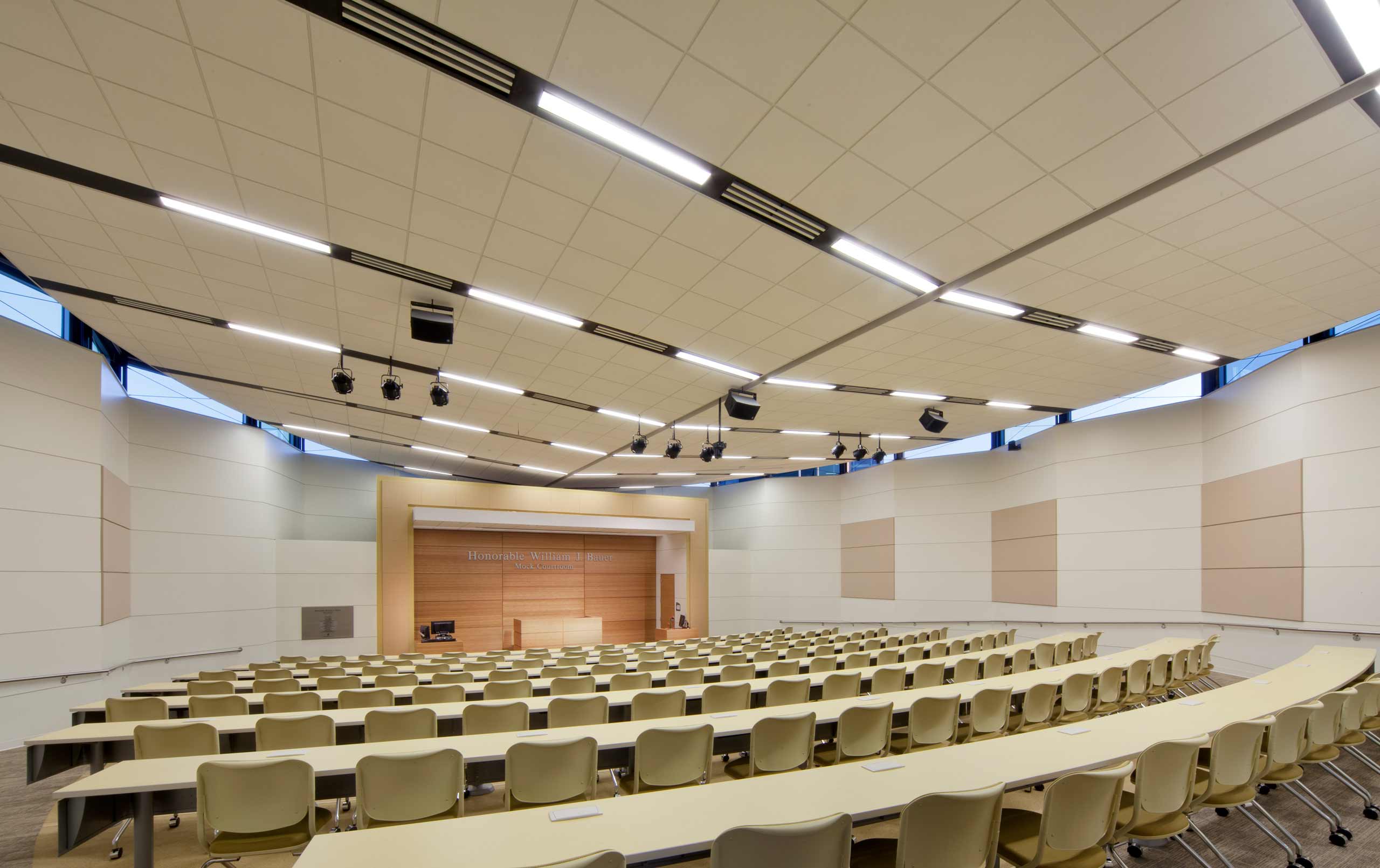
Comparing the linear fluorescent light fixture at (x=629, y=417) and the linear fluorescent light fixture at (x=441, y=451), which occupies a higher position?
the linear fluorescent light fixture at (x=629, y=417)

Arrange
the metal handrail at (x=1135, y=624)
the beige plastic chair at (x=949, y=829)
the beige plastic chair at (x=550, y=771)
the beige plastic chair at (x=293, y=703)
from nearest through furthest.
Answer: the beige plastic chair at (x=949, y=829) → the beige plastic chair at (x=550, y=771) → the beige plastic chair at (x=293, y=703) → the metal handrail at (x=1135, y=624)

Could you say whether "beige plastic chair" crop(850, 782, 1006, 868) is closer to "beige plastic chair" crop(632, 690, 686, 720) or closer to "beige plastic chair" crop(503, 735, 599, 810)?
"beige plastic chair" crop(503, 735, 599, 810)

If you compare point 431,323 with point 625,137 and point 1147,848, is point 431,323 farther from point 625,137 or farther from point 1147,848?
point 1147,848

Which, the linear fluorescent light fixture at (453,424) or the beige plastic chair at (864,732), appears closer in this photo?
the beige plastic chair at (864,732)

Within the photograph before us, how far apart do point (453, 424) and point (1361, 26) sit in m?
11.7

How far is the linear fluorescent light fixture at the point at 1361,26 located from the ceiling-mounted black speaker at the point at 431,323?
6.52 m

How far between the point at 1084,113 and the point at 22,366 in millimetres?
10503

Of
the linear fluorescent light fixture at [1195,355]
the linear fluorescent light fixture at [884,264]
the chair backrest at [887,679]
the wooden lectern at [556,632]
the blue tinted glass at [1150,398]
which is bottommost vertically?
the wooden lectern at [556,632]

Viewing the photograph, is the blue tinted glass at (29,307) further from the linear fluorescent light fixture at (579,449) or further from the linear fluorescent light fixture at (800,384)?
the linear fluorescent light fixture at (800,384)

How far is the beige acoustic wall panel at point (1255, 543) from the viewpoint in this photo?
8.04 metres

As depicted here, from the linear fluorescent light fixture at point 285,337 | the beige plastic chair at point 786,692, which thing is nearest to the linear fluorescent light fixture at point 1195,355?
the beige plastic chair at point 786,692

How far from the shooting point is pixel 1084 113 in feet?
11.8

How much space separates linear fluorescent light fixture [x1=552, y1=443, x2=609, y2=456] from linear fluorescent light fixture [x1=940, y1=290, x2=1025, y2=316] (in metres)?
8.82

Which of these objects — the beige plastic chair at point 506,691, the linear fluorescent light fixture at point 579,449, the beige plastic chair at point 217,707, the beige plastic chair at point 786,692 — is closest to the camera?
the beige plastic chair at point 217,707
